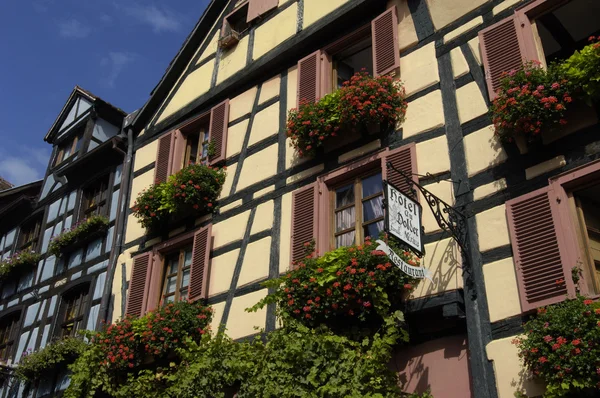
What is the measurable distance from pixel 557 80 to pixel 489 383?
124 inches

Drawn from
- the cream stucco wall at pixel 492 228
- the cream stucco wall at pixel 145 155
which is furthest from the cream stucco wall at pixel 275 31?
the cream stucco wall at pixel 492 228

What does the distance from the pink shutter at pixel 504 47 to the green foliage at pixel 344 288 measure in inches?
90.7

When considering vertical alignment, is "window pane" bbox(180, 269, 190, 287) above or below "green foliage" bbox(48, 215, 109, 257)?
below

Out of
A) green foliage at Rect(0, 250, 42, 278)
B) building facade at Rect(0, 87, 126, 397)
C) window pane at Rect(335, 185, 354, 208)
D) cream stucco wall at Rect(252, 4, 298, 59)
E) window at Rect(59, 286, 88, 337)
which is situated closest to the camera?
window pane at Rect(335, 185, 354, 208)

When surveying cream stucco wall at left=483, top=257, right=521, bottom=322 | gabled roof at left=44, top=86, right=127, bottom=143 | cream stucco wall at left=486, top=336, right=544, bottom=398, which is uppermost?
gabled roof at left=44, top=86, right=127, bottom=143

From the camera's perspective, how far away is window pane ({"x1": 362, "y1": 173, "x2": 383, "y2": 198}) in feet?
30.7

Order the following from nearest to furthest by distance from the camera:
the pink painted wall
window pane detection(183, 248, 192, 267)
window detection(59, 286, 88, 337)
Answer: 1. the pink painted wall
2. window pane detection(183, 248, 192, 267)
3. window detection(59, 286, 88, 337)

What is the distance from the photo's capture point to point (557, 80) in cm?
751

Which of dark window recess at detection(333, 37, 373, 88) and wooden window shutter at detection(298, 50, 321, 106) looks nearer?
wooden window shutter at detection(298, 50, 321, 106)

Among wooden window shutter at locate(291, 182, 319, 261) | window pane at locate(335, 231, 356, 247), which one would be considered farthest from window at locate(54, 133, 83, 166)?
window pane at locate(335, 231, 356, 247)

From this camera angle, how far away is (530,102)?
24.6ft

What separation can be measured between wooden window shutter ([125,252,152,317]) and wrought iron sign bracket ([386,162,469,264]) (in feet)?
16.4

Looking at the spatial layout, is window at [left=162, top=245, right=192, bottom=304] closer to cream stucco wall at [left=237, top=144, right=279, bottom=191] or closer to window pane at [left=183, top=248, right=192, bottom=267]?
window pane at [left=183, top=248, right=192, bottom=267]

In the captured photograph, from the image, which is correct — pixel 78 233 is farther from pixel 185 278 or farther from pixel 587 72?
pixel 587 72
